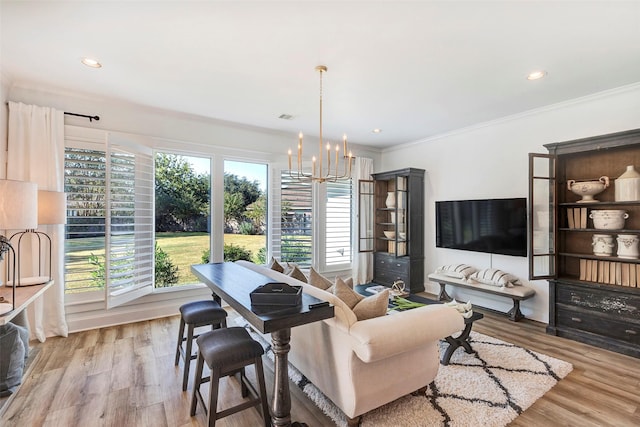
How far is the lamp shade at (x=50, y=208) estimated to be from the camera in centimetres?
286

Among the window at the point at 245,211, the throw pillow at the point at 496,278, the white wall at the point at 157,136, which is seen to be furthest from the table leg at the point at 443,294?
the white wall at the point at 157,136

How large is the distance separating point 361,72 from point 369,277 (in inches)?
159

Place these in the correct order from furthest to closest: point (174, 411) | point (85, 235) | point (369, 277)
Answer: point (369, 277), point (85, 235), point (174, 411)

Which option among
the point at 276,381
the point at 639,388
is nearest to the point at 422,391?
the point at 276,381

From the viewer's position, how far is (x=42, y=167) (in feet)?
10.7

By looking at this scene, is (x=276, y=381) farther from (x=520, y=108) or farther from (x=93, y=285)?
(x=520, y=108)

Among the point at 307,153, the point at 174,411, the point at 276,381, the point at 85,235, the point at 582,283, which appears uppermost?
the point at 307,153

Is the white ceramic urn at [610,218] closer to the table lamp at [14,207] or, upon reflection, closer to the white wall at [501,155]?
the white wall at [501,155]

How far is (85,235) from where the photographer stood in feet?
11.7

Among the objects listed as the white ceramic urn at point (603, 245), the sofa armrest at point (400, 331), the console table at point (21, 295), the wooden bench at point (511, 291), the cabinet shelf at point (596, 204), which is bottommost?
the wooden bench at point (511, 291)

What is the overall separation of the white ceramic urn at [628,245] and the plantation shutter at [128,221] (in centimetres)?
542

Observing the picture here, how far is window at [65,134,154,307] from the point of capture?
11.4ft

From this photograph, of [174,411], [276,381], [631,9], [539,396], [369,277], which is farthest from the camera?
[369,277]

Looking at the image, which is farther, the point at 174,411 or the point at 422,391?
the point at 422,391
